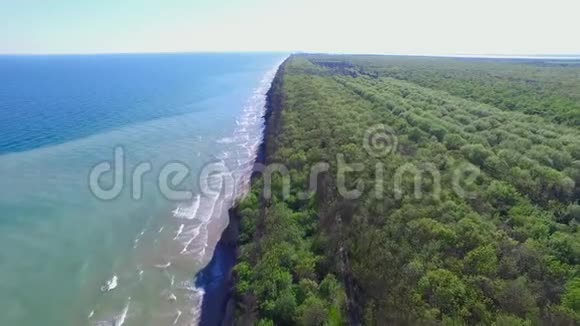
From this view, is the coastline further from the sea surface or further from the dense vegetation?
the dense vegetation

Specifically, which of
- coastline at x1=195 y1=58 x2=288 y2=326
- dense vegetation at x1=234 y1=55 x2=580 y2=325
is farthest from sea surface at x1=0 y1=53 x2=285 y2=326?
dense vegetation at x1=234 y1=55 x2=580 y2=325

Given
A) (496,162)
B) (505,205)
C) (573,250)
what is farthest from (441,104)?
(573,250)

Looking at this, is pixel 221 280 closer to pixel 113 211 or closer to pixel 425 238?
pixel 425 238

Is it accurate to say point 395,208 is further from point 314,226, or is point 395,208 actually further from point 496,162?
point 496,162

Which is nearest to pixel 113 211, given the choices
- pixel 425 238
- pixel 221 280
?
pixel 221 280

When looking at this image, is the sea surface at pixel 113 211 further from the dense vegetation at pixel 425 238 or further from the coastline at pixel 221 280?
the dense vegetation at pixel 425 238

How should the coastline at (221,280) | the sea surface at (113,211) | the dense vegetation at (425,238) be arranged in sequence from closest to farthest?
the dense vegetation at (425,238) < the coastline at (221,280) < the sea surface at (113,211)

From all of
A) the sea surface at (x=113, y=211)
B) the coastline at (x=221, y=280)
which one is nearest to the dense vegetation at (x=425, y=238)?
the coastline at (x=221, y=280)
